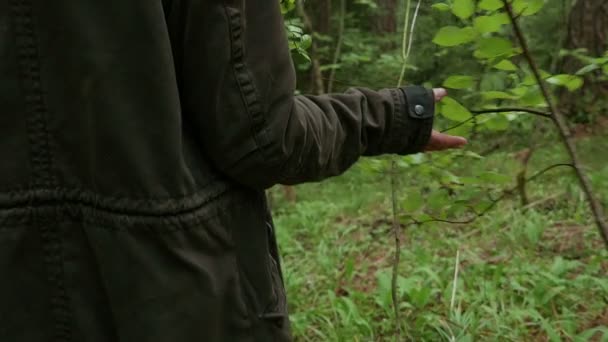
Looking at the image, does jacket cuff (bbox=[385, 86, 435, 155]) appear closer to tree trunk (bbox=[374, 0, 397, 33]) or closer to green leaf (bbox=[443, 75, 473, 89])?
green leaf (bbox=[443, 75, 473, 89])

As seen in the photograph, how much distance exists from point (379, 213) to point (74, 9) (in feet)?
14.5

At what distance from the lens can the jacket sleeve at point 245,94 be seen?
95cm

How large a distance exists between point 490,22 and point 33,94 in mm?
1084

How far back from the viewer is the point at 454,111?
165cm

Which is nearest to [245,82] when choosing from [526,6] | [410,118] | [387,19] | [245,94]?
[245,94]

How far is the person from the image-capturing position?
92 cm

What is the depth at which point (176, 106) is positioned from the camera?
960mm

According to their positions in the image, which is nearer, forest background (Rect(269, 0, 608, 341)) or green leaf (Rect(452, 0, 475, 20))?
green leaf (Rect(452, 0, 475, 20))

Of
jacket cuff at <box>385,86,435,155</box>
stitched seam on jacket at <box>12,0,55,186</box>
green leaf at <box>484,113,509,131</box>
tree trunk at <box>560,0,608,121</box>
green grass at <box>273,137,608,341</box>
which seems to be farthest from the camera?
tree trunk at <box>560,0,608,121</box>

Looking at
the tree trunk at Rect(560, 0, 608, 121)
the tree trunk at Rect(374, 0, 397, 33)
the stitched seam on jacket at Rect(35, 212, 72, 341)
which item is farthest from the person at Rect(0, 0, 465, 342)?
the tree trunk at Rect(374, 0, 397, 33)

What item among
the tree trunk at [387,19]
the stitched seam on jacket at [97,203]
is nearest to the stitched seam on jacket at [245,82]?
the stitched seam on jacket at [97,203]

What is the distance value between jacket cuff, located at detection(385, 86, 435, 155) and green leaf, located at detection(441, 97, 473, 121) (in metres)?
0.35

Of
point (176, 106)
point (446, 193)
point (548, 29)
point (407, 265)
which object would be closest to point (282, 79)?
point (176, 106)

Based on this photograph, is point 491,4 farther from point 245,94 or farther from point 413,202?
point 245,94
